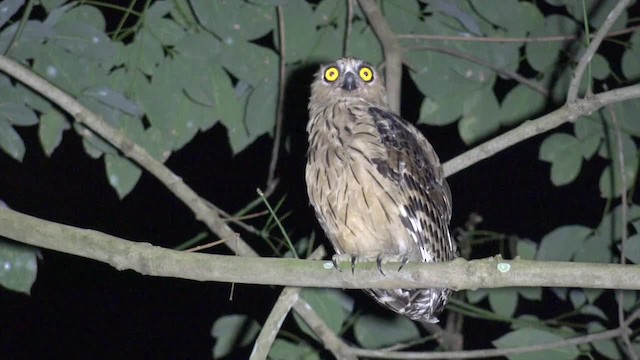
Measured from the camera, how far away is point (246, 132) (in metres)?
3.24

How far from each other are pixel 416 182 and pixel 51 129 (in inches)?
52.7

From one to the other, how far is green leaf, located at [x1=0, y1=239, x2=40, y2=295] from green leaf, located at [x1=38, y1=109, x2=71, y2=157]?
15.7 inches

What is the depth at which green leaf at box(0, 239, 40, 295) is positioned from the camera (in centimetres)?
278

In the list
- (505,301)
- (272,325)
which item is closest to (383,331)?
(505,301)

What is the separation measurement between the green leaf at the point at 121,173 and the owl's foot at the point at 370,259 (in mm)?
878

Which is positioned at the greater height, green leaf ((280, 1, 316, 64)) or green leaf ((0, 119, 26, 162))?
green leaf ((280, 1, 316, 64))

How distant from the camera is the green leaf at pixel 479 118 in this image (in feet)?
11.3

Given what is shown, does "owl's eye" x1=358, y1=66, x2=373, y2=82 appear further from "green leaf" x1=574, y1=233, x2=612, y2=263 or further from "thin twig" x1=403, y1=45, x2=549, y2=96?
"green leaf" x1=574, y1=233, x2=612, y2=263

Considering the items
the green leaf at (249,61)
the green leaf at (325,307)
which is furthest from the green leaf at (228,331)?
the green leaf at (249,61)

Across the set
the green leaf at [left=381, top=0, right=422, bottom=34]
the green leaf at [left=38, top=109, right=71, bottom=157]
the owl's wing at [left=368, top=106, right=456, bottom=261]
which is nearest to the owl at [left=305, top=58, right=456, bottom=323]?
the owl's wing at [left=368, top=106, right=456, bottom=261]

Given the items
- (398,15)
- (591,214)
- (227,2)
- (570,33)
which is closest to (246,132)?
(227,2)

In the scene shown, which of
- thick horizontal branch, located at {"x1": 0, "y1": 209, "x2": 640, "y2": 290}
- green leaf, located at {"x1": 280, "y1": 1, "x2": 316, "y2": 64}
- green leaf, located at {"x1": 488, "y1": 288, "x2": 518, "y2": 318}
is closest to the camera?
thick horizontal branch, located at {"x1": 0, "y1": 209, "x2": 640, "y2": 290}

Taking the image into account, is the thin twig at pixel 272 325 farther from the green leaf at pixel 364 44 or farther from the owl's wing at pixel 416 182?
the green leaf at pixel 364 44

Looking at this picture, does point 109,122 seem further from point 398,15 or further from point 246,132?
point 398,15
